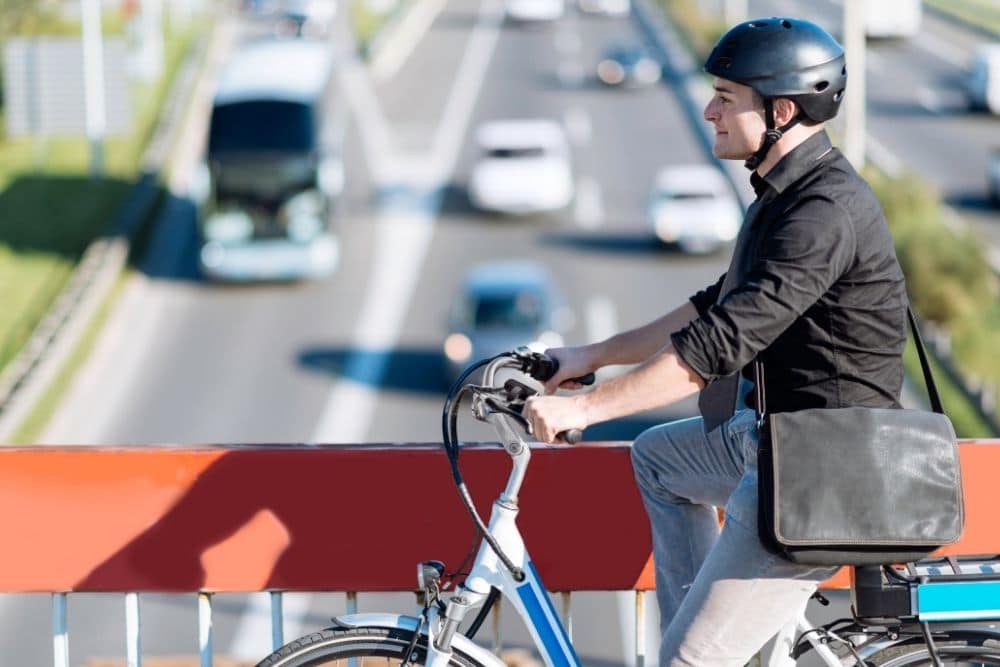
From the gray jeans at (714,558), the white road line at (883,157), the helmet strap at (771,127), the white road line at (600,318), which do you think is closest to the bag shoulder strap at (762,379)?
the gray jeans at (714,558)

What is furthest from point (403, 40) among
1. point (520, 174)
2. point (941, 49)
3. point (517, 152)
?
point (520, 174)

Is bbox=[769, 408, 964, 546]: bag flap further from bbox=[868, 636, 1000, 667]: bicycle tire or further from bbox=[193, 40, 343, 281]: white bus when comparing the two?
bbox=[193, 40, 343, 281]: white bus

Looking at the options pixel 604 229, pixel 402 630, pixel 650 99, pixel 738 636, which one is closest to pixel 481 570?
pixel 402 630

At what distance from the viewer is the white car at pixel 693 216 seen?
35.2 m

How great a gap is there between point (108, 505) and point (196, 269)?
100 ft

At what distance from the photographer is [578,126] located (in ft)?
A: 162

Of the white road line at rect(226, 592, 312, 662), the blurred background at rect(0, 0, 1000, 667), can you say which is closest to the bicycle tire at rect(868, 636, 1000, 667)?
the blurred background at rect(0, 0, 1000, 667)

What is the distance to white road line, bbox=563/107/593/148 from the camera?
1881 inches

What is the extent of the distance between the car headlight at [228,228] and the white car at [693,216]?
8.44 m

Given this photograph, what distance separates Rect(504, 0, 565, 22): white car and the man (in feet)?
207

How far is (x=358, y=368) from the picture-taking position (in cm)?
2967

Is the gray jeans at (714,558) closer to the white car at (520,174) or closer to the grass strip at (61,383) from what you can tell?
the grass strip at (61,383)

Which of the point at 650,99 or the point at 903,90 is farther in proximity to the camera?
the point at 903,90

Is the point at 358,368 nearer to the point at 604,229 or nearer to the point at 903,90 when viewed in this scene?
the point at 604,229
